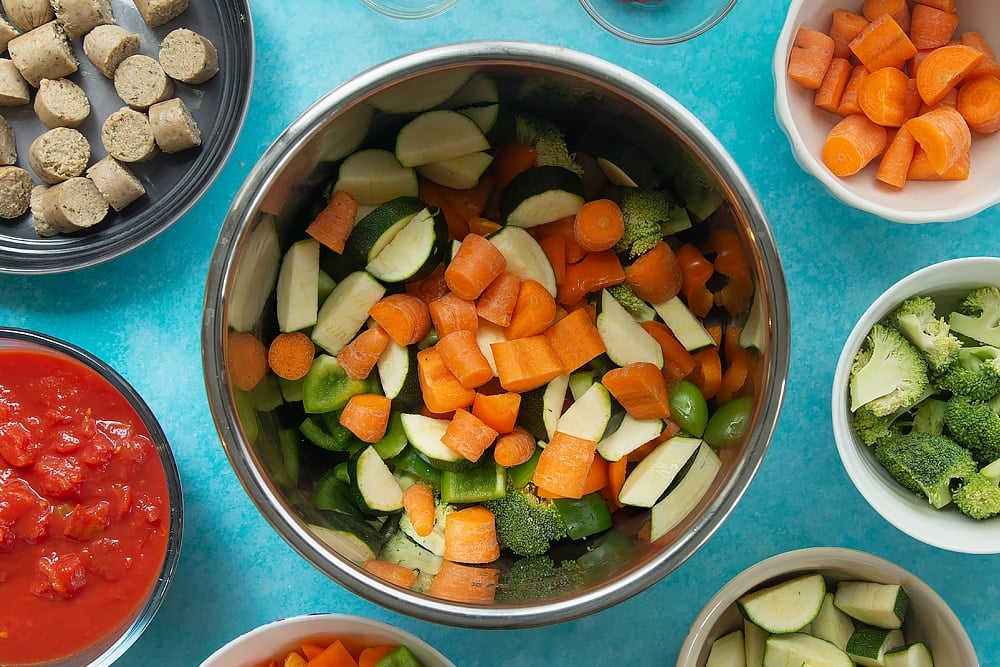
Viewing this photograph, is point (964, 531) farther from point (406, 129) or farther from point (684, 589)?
point (406, 129)

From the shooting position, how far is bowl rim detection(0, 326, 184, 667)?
1671 mm

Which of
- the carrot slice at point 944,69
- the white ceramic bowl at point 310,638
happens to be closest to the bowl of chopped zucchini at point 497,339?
the white ceramic bowl at point 310,638

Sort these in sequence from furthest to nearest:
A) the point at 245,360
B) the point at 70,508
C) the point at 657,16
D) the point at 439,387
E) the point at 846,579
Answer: the point at 657,16
the point at 846,579
the point at 70,508
the point at 439,387
the point at 245,360

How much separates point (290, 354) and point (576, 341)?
0.53 metres

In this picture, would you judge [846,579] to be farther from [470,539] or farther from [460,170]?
[460,170]

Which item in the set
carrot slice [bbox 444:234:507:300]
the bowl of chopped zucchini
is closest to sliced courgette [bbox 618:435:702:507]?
the bowl of chopped zucchini

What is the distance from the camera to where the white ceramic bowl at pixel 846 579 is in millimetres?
1696

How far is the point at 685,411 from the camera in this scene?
1569mm

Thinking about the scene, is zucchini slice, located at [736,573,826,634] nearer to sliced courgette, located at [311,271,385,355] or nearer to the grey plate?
sliced courgette, located at [311,271,385,355]

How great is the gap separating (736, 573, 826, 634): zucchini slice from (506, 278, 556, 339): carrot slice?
71cm

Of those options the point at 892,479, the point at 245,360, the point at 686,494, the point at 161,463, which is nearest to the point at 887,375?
the point at 892,479

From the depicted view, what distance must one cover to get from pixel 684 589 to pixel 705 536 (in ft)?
1.65

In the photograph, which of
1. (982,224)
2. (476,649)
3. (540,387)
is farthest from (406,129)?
(982,224)

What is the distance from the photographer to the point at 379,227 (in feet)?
5.19
